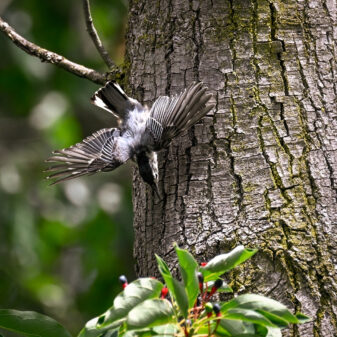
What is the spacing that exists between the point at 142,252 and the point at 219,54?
825 millimetres

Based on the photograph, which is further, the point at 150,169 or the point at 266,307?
the point at 150,169

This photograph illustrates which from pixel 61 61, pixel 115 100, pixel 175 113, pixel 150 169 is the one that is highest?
pixel 61 61

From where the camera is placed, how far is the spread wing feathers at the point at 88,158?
3070 millimetres

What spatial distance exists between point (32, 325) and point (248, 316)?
72cm

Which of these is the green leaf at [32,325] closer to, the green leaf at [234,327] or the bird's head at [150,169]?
the green leaf at [234,327]

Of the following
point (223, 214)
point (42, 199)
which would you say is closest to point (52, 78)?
point (42, 199)

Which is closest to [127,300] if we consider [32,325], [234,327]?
[234,327]

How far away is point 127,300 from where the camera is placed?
184 cm

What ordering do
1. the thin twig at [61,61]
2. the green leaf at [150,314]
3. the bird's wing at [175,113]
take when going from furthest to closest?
the thin twig at [61,61] → the bird's wing at [175,113] → the green leaf at [150,314]

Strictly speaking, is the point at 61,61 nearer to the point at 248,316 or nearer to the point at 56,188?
the point at 248,316

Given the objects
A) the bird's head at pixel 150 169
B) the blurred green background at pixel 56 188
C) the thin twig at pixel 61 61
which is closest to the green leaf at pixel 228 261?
the bird's head at pixel 150 169

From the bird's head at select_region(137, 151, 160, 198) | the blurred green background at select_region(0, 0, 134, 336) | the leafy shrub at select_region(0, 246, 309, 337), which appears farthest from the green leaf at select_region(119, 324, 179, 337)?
the blurred green background at select_region(0, 0, 134, 336)

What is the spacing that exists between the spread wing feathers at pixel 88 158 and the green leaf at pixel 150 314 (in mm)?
1307

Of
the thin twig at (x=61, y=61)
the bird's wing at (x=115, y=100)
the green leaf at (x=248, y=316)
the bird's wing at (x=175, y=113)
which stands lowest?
the green leaf at (x=248, y=316)
